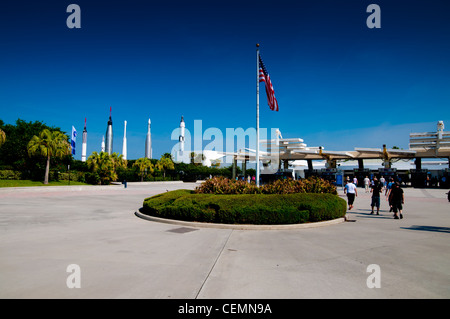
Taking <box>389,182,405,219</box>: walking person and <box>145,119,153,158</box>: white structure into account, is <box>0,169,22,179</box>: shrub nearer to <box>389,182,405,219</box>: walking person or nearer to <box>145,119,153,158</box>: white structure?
<box>389,182,405,219</box>: walking person

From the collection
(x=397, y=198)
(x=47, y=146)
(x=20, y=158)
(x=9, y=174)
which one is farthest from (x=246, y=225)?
(x=20, y=158)

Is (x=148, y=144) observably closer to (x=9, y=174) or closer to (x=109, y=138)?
(x=109, y=138)

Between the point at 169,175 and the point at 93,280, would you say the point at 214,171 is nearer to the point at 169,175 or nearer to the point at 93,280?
the point at 169,175

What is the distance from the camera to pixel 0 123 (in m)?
42.9

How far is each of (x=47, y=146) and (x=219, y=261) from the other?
117 ft

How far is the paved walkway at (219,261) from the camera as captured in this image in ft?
13.4

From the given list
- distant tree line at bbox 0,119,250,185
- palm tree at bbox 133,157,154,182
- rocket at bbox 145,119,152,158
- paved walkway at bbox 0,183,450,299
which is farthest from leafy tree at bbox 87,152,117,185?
rocket at bbox 145,119,152,158

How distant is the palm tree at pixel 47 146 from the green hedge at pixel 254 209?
29.4 m

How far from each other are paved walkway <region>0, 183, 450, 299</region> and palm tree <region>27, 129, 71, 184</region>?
28.1m

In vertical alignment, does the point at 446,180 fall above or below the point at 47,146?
below

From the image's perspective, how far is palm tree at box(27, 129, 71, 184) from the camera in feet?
108

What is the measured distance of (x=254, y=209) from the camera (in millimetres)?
9359

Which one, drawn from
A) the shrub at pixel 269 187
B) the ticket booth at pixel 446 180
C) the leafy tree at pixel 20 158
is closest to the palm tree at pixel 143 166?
the leafy tree at pixel 20 158
